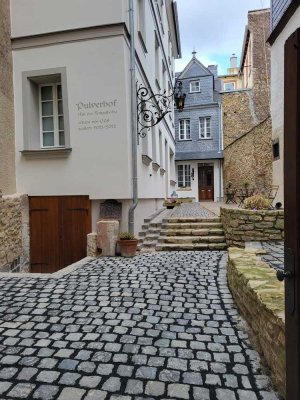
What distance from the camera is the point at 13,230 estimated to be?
254 inches

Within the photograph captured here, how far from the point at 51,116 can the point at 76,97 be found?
95 centimetres

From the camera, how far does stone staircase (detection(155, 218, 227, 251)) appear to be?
272 inches

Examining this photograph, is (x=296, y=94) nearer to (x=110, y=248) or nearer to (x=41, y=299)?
(x=41, y=299)

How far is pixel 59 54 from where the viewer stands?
653cm

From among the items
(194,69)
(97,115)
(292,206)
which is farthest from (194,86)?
(292,206)

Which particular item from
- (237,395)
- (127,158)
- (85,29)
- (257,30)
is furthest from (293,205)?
(257,30)

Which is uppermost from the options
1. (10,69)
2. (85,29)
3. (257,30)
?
(257,30)

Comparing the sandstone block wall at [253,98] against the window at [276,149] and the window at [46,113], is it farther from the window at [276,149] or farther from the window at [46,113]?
the window at [46,113]

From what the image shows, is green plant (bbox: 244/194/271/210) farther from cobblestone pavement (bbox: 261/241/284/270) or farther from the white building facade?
the white building facade

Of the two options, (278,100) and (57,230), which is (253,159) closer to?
(278,100)

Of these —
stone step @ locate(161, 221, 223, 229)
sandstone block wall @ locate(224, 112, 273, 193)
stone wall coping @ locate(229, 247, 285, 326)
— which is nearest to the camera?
stone wall coping @ locate(229, 247, 285, 326)

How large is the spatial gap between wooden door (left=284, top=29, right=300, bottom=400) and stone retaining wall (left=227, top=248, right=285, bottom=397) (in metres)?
0.61

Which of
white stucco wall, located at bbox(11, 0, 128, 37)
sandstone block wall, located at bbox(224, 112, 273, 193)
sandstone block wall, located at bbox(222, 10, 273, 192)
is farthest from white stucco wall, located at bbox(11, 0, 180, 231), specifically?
sandstone block wall, located at bbox(222, 10, 273, 192)

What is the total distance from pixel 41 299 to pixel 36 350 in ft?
4.16
